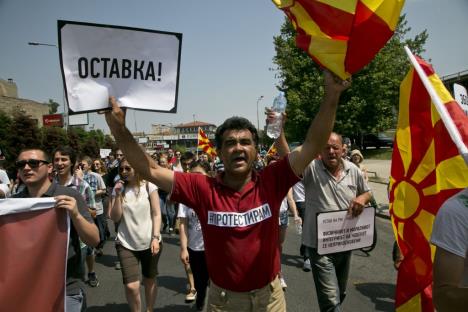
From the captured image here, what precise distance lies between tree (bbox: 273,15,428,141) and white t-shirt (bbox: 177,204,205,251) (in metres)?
23.9

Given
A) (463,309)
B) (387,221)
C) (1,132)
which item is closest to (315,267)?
(463,309)

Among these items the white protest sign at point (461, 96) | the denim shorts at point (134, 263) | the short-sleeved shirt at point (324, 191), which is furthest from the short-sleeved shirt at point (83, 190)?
the white protest sign at point (461, 96)

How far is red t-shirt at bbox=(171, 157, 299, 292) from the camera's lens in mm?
2314

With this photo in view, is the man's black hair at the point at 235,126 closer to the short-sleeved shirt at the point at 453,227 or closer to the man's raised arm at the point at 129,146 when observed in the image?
the man's raised arm at the point at 129,146

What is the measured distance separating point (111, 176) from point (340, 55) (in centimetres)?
551

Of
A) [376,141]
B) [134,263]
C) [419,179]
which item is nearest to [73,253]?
[134,263]

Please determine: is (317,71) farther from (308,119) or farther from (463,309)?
(463,309)

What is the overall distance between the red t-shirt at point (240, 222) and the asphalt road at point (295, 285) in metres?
2.50

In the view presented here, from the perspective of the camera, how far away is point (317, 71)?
28.2m

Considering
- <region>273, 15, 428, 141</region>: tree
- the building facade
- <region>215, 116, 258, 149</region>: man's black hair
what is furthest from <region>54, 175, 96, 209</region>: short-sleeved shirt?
the building facade

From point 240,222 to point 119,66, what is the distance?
49.8 inches

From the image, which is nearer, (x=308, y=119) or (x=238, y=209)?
(x=238, y=209)

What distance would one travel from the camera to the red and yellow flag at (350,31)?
89.0 inches

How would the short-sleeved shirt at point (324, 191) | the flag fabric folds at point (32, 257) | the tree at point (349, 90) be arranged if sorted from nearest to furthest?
1. the flag fabric folds at point (32, 257)
2. the short-sleeved shirt at point (324, 191)
3. the tree at point (349, 90)
